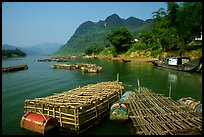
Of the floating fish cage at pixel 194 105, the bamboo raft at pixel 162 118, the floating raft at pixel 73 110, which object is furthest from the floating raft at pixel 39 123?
the floating fish cage at pixel 194 105

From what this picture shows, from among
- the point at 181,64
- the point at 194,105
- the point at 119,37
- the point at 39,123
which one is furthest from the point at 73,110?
the point at 119,37

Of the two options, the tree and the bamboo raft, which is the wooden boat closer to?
the bamboo raft

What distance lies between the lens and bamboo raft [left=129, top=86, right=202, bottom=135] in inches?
572

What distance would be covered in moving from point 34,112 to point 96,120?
17.5ft

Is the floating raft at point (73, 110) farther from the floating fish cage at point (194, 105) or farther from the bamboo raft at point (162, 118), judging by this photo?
the floating fish cage at point (194, 105)

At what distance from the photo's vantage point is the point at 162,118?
1686cm

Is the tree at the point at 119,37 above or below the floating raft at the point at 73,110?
above

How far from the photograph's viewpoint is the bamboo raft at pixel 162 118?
1453 cm

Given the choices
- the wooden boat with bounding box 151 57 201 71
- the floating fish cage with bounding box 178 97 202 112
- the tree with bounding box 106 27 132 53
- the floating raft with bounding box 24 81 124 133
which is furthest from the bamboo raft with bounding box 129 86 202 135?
the tree with bounding box 106 27 132 53

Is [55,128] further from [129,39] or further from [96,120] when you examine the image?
[129,39]

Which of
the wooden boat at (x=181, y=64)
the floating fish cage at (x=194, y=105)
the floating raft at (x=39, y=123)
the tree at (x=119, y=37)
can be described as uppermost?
the tree at (x=119, y=37)

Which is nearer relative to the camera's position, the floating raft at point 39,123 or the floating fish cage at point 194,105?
the floating raft at point 39,123

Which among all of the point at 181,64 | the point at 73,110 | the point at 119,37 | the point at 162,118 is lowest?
the point at 162,118

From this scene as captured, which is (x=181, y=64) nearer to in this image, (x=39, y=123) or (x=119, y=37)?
(x=39, y=123)
